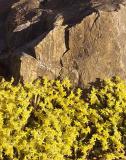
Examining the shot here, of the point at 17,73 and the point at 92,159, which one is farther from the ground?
the point at 17,73

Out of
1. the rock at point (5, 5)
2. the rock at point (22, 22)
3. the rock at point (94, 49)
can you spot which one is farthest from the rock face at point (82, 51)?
the rock at point (5, 5)

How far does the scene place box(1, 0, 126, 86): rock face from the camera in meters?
7.18

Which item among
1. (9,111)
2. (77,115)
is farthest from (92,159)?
(9,111)

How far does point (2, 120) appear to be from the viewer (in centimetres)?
609

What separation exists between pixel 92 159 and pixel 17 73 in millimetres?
1671

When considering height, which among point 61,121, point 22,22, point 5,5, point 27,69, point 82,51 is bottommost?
point 61,121

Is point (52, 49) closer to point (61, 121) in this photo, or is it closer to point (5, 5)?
point (61, 121)

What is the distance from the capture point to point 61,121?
6402 mm

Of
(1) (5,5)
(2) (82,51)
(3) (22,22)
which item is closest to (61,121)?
(2) (82,51)

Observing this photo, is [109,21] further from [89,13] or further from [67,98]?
[67,98]

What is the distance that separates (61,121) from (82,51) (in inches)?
51.2

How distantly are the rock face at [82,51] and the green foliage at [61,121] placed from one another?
0.20m

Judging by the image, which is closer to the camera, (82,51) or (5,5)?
(82,51)

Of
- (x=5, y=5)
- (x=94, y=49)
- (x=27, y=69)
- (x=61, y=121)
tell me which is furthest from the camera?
(x=5, y=5)
